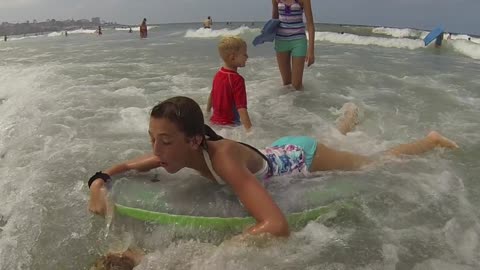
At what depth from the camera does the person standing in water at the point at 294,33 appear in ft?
21.5

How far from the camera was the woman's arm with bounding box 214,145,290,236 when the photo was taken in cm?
267

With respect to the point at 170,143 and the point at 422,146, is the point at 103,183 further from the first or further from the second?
the point at 422,146

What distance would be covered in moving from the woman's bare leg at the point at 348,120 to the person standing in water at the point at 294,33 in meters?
1.45

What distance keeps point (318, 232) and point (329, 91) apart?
15.9 ft

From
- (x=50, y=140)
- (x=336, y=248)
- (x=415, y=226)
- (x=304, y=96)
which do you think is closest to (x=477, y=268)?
(x=415, y=226)

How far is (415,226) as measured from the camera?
118 inches

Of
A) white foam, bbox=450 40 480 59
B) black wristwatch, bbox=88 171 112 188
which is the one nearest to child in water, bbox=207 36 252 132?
black wristwatch, bbox=88 171 112 188

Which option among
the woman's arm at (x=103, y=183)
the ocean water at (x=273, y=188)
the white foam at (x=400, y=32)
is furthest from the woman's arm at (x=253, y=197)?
the white foam at (x=400, y=32)

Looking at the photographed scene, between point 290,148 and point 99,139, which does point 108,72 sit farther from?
point 290,148

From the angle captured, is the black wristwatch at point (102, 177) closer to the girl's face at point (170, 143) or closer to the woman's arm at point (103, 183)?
the woman's arm at point (103, 183)

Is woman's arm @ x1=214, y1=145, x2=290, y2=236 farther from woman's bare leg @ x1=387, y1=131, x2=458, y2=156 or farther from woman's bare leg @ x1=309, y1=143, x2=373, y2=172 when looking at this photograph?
woman's bare leg @ x1=387, y1=131, x2=458, y2=156

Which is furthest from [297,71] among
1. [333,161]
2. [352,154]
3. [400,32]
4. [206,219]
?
[400,32]

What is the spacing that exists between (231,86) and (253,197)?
2.30 m

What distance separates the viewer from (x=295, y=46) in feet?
22.0
